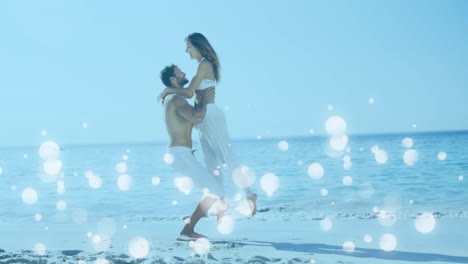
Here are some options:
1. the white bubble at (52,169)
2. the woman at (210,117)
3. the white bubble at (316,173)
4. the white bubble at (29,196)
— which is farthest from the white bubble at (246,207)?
the white bubble at (52,169)

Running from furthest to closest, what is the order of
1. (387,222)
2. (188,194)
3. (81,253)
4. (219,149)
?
1. (188,194)
2. (387,222)
3. (219,149)
4. (81,253)

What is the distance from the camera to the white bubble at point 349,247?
5121 mm

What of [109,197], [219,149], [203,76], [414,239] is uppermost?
[109,197]

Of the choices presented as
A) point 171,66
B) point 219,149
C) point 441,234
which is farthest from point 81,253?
point 441,234

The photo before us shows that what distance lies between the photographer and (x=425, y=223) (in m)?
7.27

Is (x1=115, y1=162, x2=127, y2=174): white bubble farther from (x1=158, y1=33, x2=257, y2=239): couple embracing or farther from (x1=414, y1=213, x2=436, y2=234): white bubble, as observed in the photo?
(x1=158, y1=33, x2=257, y2=239): couple embracing

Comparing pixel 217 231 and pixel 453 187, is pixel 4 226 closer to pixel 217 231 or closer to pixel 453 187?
pixel 217 231

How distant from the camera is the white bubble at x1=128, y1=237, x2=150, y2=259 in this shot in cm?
501

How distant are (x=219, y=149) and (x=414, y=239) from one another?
243 centimetres

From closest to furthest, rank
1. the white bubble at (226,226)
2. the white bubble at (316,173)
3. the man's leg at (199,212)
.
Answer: the man's leg at (199,212)
the white bubble at (226,226)
the white bubble at (316,173)

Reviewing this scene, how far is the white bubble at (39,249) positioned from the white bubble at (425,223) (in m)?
4.42

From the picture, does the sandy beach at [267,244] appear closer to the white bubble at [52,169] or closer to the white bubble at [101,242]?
the white bubble at [101,242]

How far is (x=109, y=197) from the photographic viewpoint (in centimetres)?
1303

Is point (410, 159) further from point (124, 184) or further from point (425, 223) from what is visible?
point (425, 223)
